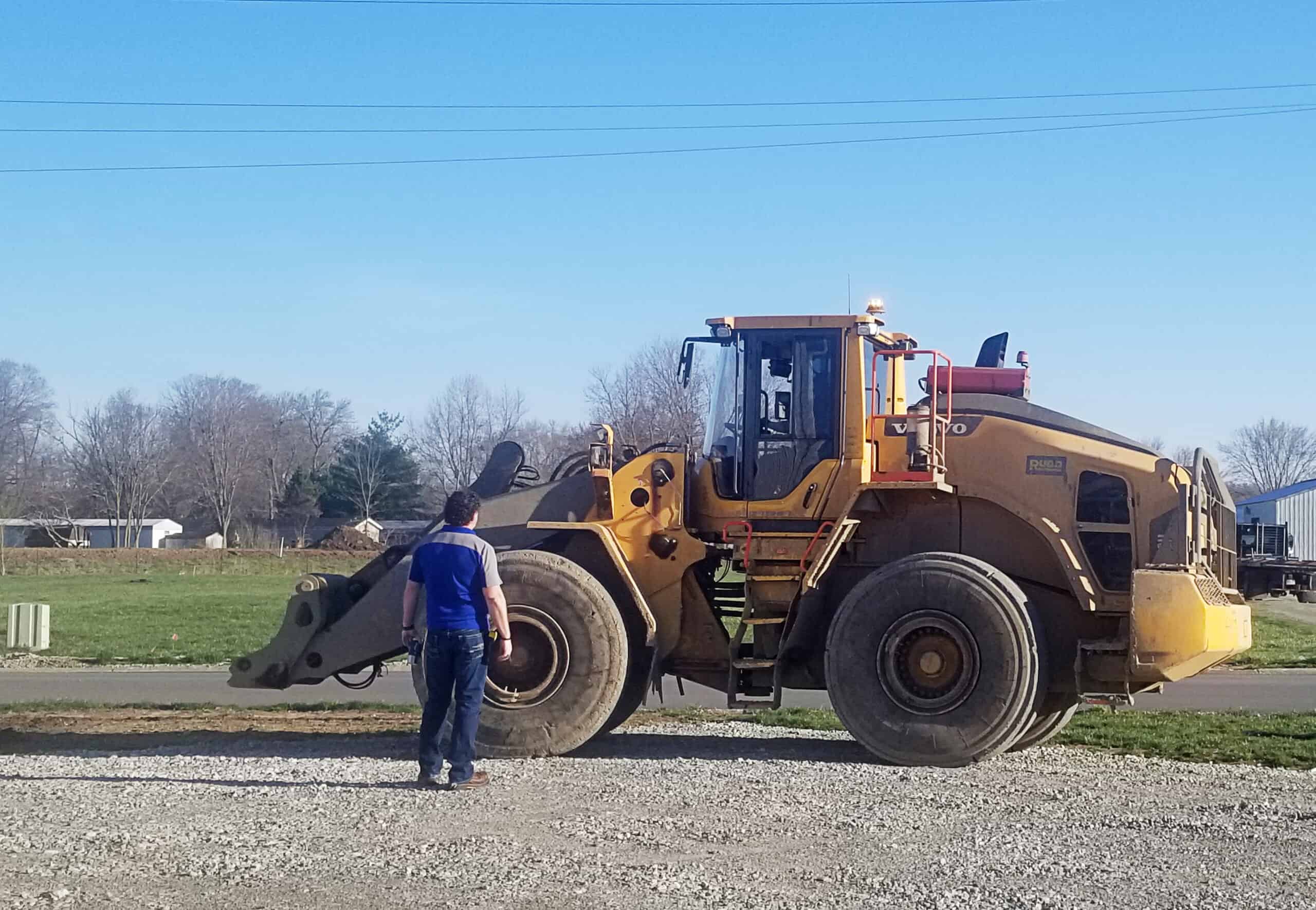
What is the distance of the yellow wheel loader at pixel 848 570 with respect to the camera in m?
10.1

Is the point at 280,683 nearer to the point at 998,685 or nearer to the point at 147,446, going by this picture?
the point at 998,685

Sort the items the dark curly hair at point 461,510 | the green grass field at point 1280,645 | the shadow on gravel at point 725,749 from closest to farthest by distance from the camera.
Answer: the dark curly hair at point 461,510
the shadow on gravel at point 725,749
the green grass field at point 1280,645

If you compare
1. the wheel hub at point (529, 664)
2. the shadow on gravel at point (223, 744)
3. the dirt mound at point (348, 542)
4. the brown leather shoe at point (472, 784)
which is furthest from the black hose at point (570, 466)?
the dirt mound at point (348, 542)

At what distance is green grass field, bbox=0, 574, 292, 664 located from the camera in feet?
73.2

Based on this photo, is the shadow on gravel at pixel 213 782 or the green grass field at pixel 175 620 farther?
the green grass field at pixel 175 620

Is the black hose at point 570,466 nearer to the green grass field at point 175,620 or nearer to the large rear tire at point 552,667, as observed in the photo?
the large rear tire at point 552,667

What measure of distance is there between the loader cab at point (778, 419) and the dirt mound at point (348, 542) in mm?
52491

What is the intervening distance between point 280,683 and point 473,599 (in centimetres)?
317

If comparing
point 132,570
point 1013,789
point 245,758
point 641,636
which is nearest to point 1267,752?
point 1013,789

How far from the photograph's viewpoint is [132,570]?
5312 cm

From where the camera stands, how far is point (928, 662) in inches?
400

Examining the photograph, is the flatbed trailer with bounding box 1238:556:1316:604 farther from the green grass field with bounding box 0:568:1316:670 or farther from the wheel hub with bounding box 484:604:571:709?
the wheel hub with bounding box 484:604:571:709

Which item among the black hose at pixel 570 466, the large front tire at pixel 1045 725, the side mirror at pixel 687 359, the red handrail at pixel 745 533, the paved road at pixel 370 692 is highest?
the side mirror at pixel 687 359

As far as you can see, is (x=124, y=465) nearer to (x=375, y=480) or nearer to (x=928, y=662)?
(x=375, y=480)
